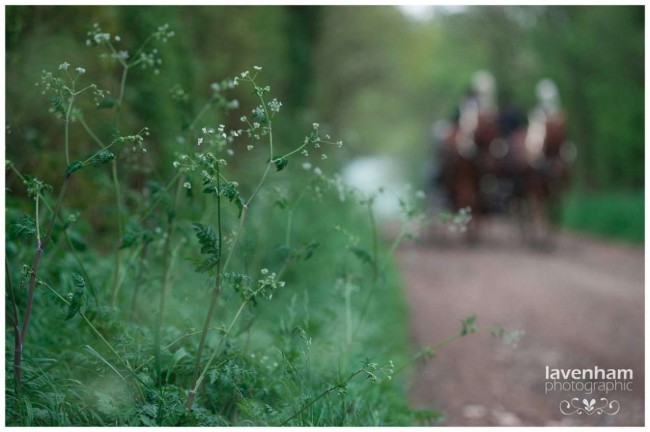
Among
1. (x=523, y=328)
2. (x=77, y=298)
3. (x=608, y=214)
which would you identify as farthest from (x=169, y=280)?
(x=608, y=214)

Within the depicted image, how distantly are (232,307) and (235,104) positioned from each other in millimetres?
799

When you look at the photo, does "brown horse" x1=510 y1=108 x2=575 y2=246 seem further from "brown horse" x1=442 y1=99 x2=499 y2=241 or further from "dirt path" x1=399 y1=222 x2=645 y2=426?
"dirt path" x1=399 y1=222 x2=645 y2=426

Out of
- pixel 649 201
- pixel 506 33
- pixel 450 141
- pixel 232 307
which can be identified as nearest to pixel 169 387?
pixel 232 307

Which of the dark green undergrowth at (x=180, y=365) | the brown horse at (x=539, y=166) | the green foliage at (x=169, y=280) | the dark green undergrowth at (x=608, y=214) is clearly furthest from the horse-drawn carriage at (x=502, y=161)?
the dark green undergrowth at (x=180, y=365)

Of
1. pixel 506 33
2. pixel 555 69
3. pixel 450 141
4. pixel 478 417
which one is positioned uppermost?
pixel 506 33

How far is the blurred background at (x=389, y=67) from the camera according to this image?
13.3ft

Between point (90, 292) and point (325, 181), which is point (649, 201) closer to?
point (325, 181)

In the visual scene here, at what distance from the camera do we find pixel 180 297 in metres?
3.03

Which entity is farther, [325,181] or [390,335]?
[390,335]

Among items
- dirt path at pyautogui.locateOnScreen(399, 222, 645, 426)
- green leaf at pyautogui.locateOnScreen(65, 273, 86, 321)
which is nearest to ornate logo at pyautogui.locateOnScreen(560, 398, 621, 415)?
dirt path at pyautogui.locateOnScreen(399, 222, 645, 426)

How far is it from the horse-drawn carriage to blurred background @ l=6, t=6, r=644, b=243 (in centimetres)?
158

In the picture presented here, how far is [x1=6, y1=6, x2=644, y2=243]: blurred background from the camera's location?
4062 millimetres

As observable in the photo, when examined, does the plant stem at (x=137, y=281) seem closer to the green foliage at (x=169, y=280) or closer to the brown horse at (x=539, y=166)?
the green foliage at (x=169, y=280)

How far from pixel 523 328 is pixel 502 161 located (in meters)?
6.69
